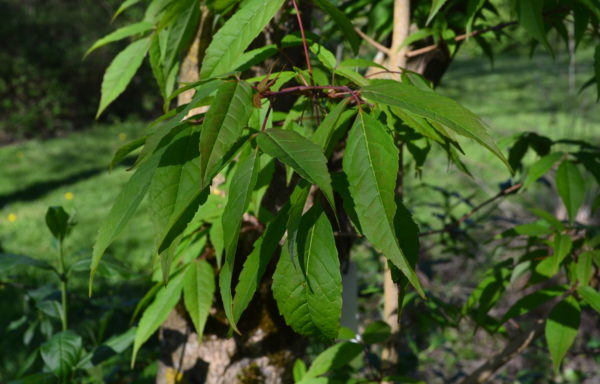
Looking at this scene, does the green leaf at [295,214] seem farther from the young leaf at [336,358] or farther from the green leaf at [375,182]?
the young leaf at [336,358]

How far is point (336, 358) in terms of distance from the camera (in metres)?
1.11

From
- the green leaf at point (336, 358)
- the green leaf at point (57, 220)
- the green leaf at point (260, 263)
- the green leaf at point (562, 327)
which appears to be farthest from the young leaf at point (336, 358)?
the green leaf at point (57, 220)

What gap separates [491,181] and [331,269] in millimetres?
5261

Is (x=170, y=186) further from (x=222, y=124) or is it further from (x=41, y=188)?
(x=41, y=188)

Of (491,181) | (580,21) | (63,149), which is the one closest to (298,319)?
(580,21)

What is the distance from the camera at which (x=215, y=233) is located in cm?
106

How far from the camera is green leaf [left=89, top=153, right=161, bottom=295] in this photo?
632 mm

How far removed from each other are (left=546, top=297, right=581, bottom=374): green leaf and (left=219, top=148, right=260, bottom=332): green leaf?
704 mm

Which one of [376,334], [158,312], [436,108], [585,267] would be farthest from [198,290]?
[585,267]

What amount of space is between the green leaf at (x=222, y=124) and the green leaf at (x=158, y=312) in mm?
512

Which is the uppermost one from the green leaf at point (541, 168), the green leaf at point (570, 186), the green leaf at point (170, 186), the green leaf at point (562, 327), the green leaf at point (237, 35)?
the green leaf at point (237, 35)

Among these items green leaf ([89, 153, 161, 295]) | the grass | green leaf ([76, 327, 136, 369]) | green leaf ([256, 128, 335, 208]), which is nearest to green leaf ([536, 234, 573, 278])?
green leaf ([256, 128, 335, 208])

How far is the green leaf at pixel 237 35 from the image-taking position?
0.78 meters

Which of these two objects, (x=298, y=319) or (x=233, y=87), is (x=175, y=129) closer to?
(x=233, y=87)
